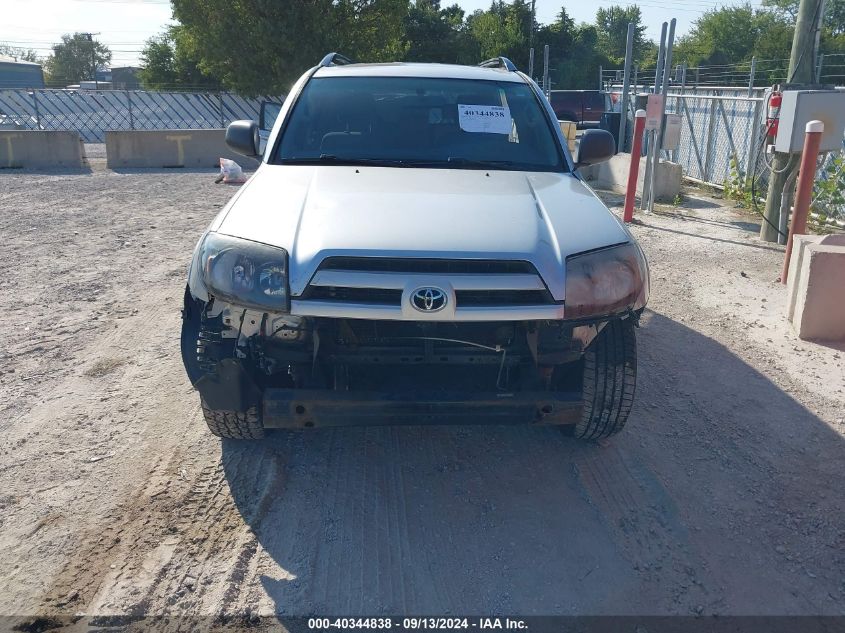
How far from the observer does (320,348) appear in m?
3.04

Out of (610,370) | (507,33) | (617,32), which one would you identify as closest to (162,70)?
(507,33)

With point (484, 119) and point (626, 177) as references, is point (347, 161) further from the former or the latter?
point (626, 177)

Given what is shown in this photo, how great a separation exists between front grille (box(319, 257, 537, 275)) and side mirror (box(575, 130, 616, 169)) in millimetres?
1889

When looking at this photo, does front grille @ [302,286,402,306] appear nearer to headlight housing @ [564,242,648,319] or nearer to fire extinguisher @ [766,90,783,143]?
headlight housing @ [564,242,648,319]

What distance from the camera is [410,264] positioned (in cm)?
291

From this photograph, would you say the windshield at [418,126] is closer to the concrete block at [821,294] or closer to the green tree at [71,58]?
the concrete block at [821,294]

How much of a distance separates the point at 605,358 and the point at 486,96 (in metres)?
2.07

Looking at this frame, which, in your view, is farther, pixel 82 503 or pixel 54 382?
pixel 54 382

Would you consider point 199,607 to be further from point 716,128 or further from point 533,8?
point 533,8

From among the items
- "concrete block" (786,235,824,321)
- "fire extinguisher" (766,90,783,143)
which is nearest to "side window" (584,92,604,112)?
"fire extinguisher" (766,90,783,143)

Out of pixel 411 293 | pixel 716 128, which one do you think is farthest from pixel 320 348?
pixel 716 128

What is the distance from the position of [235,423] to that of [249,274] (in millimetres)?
827

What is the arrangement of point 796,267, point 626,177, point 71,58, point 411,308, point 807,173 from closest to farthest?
1. point 411,308
2. point 796,267
3. point 807,173
4. point 626,177
5. point 71,58

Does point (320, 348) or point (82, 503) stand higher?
point (320, 348)
